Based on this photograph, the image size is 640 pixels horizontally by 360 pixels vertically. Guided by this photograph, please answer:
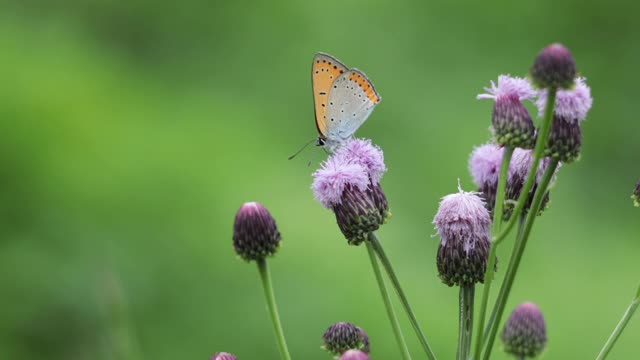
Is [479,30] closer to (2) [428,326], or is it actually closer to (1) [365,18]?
(1) [365,18]

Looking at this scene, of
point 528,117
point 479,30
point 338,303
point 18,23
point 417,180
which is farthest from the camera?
point 479,30

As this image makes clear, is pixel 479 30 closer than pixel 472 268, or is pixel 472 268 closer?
pixel 472 268

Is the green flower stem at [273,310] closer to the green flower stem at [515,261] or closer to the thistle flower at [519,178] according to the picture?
the green flower stem at [515,261]

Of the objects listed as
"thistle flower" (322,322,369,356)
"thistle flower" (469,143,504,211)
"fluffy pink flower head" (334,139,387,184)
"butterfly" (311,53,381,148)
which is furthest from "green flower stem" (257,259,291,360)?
"butterfly" (311,53,381,148)

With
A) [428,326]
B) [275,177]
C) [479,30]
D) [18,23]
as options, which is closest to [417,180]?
[275,177]

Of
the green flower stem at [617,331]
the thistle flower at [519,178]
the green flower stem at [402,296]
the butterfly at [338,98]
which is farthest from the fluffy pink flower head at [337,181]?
the green flower stem at [617,331]

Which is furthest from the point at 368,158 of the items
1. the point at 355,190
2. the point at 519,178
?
the point at 519,178

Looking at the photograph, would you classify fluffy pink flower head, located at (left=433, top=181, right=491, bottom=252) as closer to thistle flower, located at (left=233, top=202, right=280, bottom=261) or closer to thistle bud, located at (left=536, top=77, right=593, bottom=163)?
thistle bud, located at (left=536, top=77, right=593, bottom=163)
